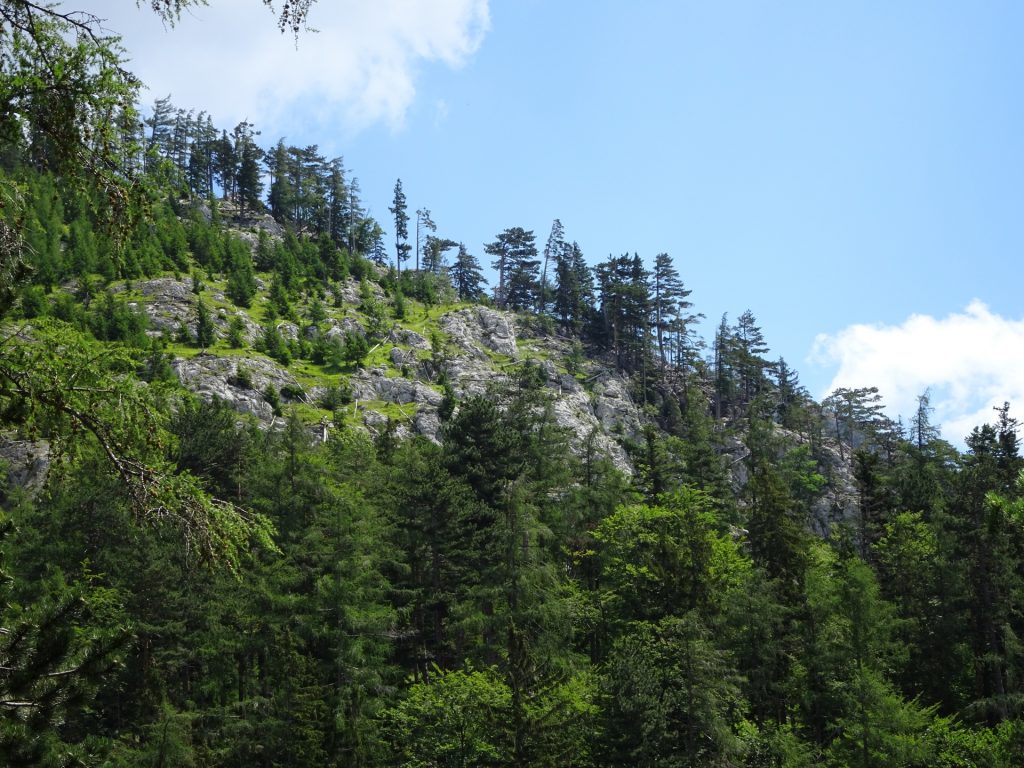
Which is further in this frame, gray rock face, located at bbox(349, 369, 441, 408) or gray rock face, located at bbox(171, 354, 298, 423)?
gray rock face, located at bbox(349, 369, 441, 408)

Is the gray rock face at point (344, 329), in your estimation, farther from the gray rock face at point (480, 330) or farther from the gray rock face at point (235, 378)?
the gray rock face at point (235, 378)

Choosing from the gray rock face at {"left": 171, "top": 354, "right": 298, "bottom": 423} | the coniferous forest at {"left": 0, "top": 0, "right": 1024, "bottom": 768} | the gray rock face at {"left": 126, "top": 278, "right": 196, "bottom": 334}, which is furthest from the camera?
the gray rock face at {"left": 126, "top": 278, "right": 196, "bottom": 334}

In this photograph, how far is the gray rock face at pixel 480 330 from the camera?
3748 inches

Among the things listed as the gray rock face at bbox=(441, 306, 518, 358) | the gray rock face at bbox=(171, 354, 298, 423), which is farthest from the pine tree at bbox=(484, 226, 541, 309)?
the gray rock face at bbox=(171, 354, 298, 423)

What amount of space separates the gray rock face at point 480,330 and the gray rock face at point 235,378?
25.9 metres

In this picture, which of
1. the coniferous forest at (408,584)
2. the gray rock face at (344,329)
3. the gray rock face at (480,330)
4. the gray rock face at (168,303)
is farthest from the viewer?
the gray rock face at (480,330)

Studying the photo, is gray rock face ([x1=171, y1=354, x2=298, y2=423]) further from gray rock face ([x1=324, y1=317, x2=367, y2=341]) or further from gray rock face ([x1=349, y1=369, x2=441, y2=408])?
gray rock face ([x1=324, y1=317, x2=367, y2=341])

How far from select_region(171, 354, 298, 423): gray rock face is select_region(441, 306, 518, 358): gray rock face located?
1019 inches

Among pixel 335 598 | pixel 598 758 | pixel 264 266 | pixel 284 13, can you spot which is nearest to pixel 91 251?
pixel 264 266

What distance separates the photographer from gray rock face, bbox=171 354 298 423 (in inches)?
2630

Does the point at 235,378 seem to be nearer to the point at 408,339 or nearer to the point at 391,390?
the point at 391,390

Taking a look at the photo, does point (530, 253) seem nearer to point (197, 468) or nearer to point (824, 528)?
point (824, 528)

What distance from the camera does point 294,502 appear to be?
35.4 metres

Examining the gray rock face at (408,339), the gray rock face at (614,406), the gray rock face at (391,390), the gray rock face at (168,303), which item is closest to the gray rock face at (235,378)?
the gray rock face at (391,390)
